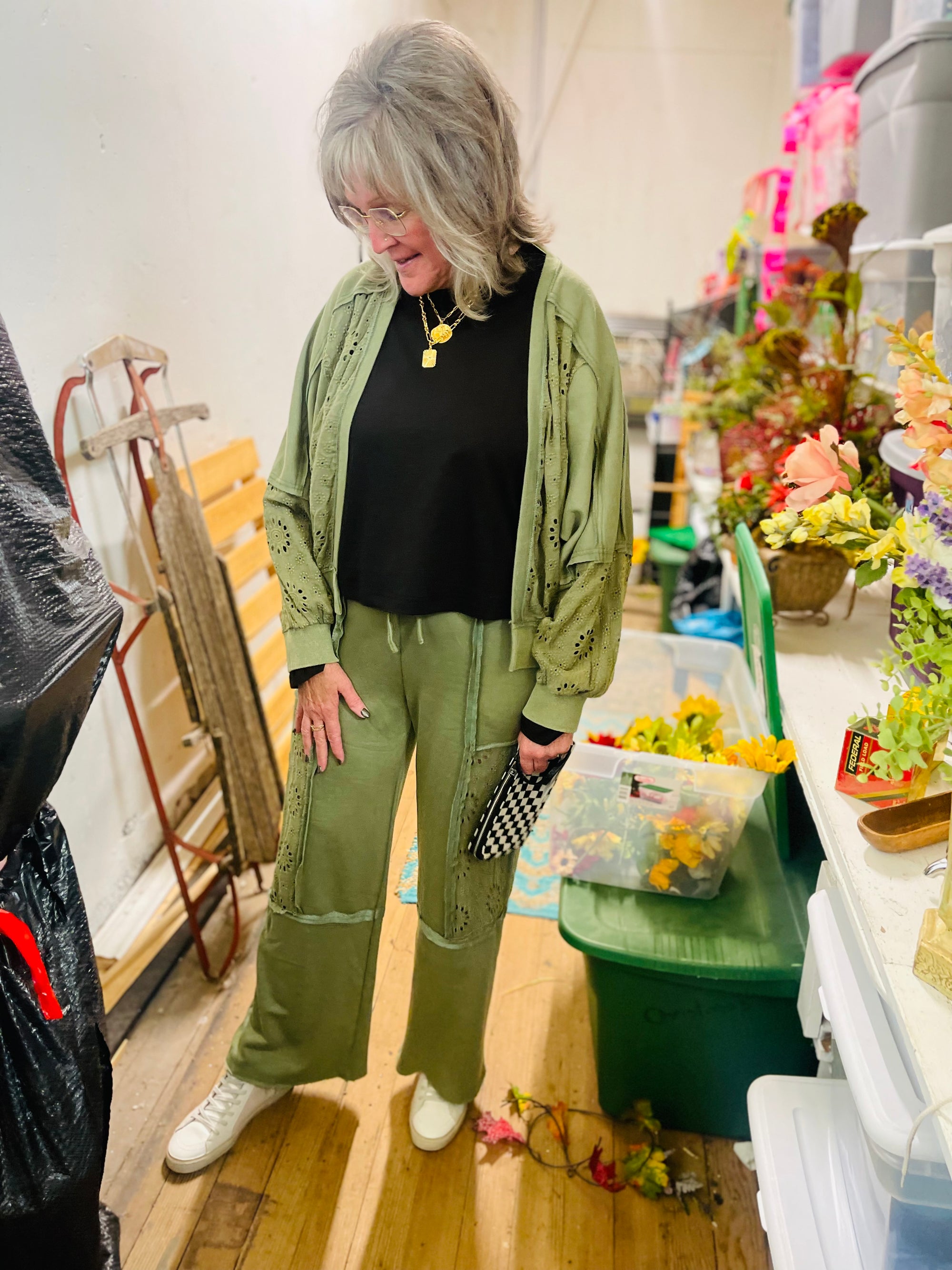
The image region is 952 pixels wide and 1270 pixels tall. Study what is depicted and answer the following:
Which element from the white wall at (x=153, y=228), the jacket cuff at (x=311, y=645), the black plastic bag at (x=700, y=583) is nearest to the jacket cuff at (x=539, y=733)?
the jacket cuff at (x=311, y=645)

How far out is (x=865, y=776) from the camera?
1.14 metres

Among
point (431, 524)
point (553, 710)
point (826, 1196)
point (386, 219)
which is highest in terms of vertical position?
point (386, 219)

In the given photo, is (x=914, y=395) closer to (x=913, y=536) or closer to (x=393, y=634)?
(x=913, y=536)

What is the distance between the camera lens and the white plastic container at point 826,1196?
872mm

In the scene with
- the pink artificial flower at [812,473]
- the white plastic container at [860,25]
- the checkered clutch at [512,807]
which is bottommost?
the checkered clutch at [512,807]

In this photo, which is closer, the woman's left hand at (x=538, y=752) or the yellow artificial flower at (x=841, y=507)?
the yellow artificial flower at (x=841, y=507)

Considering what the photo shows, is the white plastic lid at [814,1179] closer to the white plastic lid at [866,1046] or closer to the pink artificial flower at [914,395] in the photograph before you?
the white plastic lid at [866,1046]

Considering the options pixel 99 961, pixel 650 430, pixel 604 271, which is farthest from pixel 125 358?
pixel 604 271

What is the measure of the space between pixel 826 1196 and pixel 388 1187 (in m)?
0.64

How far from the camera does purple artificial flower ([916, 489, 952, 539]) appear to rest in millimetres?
769

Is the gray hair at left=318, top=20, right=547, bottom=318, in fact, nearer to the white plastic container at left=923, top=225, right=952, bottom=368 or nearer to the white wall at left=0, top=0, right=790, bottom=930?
the white wall at left=0, top=0, right=790, bottom=930

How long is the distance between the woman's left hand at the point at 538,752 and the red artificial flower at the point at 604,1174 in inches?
24.9

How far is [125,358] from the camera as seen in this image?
4.99 feet

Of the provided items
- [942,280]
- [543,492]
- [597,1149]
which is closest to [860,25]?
[942,280]
